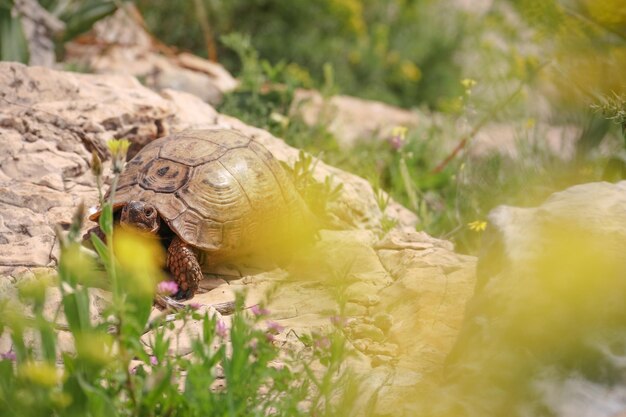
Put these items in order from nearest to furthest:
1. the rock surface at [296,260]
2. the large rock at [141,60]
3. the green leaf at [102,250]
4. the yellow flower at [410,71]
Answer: the green leaf at [102,250]
the rock surface at [296,260]
the large rock at [141,60]
the yellow flower at [410,71]

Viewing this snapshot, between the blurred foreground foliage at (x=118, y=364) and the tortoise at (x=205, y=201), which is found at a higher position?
the blurred foreground foliage at (x=118, y=364)

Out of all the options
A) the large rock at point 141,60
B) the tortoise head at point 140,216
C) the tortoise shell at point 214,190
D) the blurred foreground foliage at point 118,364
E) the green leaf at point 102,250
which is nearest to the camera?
the blurred foreground foliage at point 118,364

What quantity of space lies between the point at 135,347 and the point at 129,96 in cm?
280

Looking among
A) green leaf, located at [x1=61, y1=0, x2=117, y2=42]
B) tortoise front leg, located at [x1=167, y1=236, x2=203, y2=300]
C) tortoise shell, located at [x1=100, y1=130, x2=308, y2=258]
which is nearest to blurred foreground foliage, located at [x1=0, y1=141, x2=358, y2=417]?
tortoise front leg, located at [x1=167, y1=236, x2=203, y2=300]

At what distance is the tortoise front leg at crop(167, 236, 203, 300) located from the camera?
367 cm

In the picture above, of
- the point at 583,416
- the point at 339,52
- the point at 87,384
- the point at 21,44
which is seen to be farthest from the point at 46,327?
the point at 339,52

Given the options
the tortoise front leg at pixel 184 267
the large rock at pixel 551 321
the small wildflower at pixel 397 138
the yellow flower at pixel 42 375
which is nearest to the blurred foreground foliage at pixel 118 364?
the yellow flower at pixel 42 375

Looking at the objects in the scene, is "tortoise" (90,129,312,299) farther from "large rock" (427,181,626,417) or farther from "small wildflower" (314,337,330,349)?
"large rock" (427,181,626,417)

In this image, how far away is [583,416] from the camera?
2.29 m

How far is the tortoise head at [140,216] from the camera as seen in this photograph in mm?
3615

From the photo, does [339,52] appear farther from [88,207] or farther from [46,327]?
[46,327]

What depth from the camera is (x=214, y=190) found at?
12.5 ft

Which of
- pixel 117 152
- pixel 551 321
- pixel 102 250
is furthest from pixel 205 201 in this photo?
pixel 551 321

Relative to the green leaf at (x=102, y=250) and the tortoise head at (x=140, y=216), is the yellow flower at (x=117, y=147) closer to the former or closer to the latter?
the green leaf at (x=102, y=250)
